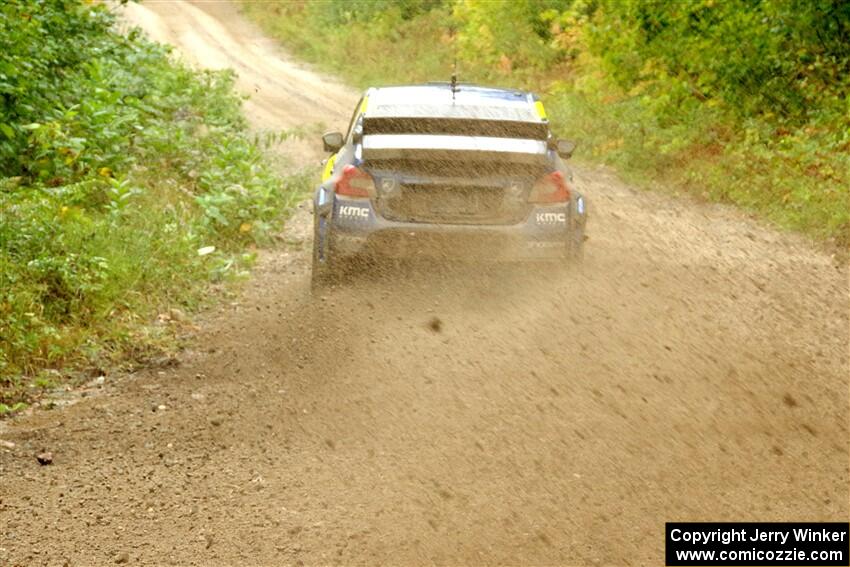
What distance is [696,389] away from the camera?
6.71 metres

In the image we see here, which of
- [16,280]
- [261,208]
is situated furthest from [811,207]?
[16,280]

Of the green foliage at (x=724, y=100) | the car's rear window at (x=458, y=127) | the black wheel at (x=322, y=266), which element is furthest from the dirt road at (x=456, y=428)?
the green foliage at (x=724, y=100)

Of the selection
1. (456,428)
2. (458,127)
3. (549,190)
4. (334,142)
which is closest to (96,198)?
(334,142)

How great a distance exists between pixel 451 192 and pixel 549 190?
748 millimetres

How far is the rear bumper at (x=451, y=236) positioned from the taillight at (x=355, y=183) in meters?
0.06

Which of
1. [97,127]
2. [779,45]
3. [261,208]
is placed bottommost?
[261,208]

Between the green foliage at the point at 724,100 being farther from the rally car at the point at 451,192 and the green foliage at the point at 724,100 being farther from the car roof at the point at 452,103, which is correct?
the rally car at the point at 451,192

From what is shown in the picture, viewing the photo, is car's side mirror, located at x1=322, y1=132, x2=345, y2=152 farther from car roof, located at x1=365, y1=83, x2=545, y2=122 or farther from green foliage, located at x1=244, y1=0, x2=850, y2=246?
green foliage, located at x1=244, y1=0, x2=850, y2=246

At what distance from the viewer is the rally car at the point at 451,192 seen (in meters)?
8.06

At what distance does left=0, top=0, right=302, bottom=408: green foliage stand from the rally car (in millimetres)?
1718

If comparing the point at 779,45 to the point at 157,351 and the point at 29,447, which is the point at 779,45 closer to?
the point at 157,351

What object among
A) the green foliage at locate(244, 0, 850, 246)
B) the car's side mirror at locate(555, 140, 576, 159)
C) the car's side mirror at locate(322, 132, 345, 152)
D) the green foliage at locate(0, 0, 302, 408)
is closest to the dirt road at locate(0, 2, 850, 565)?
the green foliage at locate(0, 0, 302, 408)

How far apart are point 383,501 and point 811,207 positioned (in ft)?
28.6

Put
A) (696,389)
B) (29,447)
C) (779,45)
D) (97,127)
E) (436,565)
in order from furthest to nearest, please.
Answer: (779,45) → (97,127) → (696,389) → (29,447) → (436,565)
